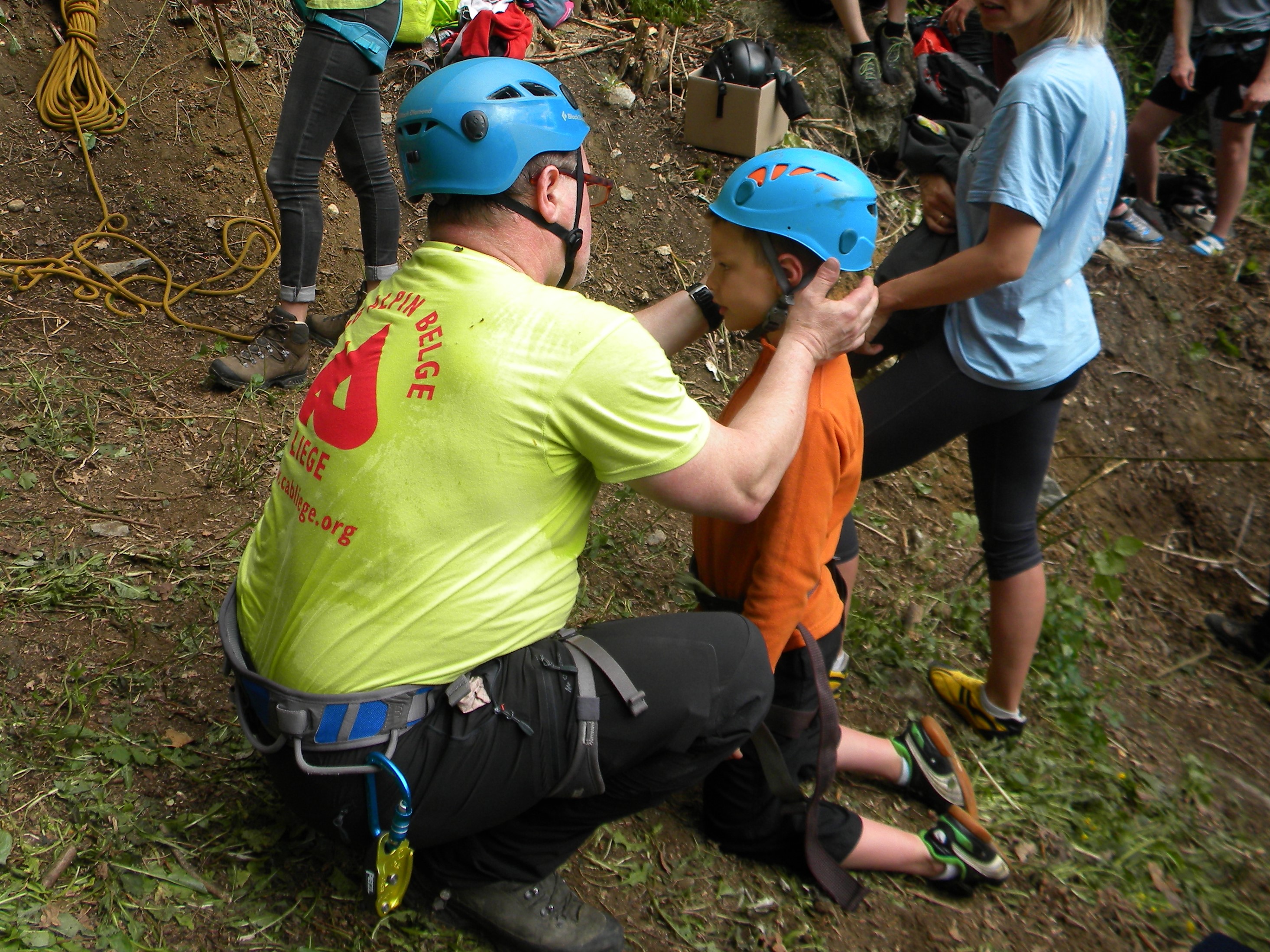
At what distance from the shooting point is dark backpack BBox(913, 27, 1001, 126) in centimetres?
308

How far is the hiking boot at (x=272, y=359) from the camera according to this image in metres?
3.75

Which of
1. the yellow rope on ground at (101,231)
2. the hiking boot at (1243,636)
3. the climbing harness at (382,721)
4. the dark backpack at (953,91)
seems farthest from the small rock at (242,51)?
the hiking boot at (1243,636)

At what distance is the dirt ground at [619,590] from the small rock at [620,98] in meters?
0.08

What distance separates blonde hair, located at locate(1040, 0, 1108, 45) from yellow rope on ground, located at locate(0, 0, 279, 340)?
3223 mm

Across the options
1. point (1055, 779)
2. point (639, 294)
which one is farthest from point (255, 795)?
point (639, 294)

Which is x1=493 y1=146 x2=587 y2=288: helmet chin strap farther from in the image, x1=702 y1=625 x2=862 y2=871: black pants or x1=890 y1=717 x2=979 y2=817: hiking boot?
x1=890 y1=717 x2=979 y2=817: hiking boot

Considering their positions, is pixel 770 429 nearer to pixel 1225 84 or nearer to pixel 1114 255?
pixel 1114 255

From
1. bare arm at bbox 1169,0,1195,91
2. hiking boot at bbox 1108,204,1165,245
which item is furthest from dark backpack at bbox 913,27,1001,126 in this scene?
hiking boot at bbox 1108,204,1165,245

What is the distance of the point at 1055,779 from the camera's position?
2979mm

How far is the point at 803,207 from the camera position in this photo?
6.79ft

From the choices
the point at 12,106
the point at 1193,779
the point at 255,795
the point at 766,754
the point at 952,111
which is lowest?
the point at 1193,779

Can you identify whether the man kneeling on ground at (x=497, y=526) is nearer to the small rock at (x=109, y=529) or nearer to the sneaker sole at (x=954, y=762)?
the sneaker sole at (x=954, y=762)

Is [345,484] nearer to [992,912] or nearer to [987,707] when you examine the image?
[992,912]

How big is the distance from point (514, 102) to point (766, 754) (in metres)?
1.57
